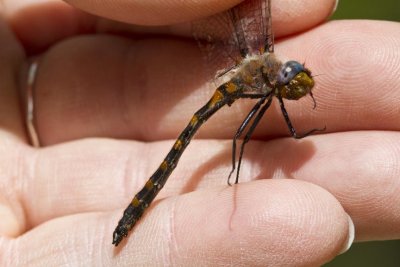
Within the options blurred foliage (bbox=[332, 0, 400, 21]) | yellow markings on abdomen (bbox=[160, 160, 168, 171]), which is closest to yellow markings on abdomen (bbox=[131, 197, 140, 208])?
yellow markings on abdomen (bbox=[160, 160, 168, 171])

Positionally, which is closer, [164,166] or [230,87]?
[164,166]

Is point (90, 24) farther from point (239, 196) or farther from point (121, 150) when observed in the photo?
point (239, 196)

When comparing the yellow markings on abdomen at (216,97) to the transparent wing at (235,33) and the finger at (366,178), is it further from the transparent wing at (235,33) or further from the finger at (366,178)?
the finger at (366,178)

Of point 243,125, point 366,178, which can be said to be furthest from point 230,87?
point 366,178

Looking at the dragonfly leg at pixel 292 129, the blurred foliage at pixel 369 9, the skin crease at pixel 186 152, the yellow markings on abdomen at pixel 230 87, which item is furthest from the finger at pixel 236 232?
the blurred foliage at pixel 369 9

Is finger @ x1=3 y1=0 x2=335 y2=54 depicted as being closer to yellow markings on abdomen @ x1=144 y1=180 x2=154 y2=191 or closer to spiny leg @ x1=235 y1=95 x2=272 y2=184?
spiny leg @ x1=235 y1=95 x2=272 y2=184

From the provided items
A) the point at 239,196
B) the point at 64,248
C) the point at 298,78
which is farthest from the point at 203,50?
the point at 64,248

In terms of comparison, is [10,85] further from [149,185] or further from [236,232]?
[236,232]
